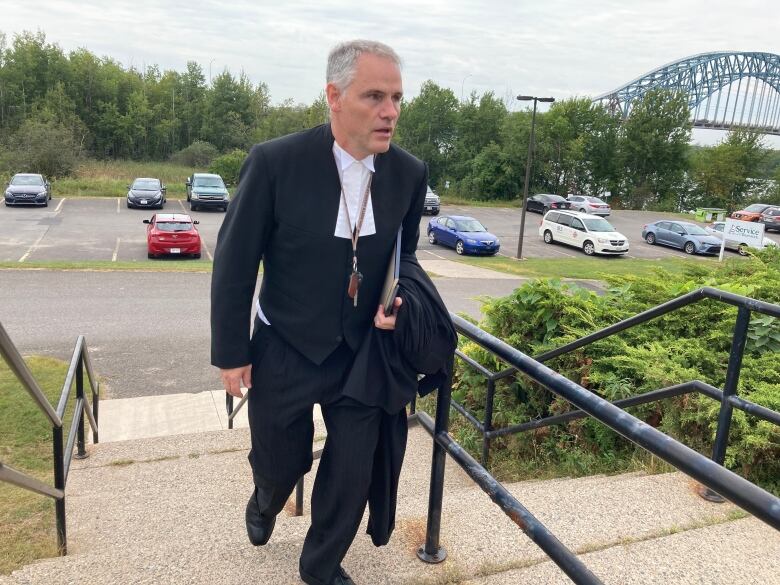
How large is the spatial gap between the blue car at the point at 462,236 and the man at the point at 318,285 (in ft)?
70.8

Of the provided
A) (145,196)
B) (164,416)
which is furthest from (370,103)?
(145,196)

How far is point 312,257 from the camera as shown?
6.90 ft

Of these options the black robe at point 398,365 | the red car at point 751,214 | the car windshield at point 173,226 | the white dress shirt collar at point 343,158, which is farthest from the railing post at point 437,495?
the red car at point 751,214

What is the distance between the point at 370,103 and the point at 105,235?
2374cm

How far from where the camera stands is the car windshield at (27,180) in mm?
30094

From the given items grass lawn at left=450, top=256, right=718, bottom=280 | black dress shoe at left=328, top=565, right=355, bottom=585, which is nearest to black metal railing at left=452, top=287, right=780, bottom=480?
black dress shoe at left=328, top=565, right=355, bottom=585

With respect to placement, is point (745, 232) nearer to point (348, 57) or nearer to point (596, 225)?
point (596, 225)

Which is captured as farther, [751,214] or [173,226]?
[751,214]

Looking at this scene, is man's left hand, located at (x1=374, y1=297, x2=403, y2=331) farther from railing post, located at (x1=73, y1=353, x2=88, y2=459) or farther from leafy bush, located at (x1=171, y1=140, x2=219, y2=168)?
leafy bush, located at (x1=171, y1=140, x2=219, y2=168)

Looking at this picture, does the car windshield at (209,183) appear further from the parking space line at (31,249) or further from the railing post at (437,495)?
A: the railing post at (437,495)

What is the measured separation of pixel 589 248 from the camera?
25.8m

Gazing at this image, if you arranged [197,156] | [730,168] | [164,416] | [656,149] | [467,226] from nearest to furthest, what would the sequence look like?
[164,416] < [467,226] < [730,168] < [197,156] < [656,149]

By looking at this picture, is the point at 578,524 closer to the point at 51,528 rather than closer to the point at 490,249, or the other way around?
the point at 51,528

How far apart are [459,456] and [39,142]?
44.6 m
